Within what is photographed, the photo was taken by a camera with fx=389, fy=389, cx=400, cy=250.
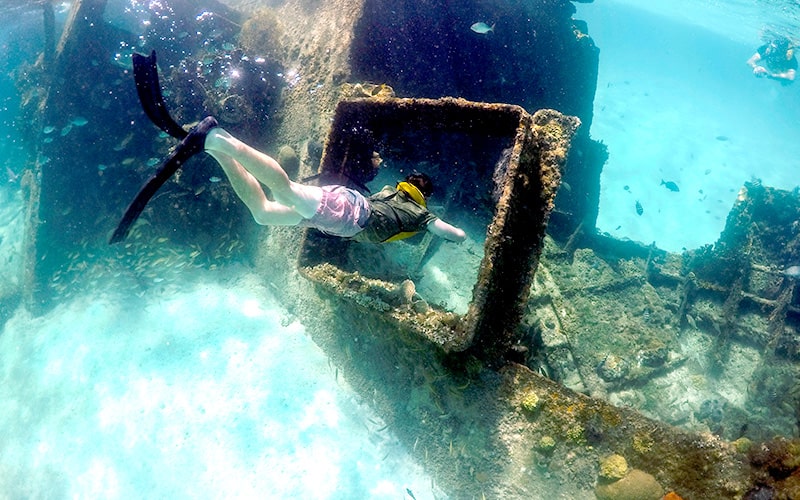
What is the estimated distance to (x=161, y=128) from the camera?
3.96m

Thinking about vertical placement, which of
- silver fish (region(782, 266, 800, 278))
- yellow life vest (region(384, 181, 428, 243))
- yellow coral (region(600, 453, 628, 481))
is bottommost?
silver fish (region(782, 266, 800, 278))

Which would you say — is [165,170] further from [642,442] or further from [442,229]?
[642,442]

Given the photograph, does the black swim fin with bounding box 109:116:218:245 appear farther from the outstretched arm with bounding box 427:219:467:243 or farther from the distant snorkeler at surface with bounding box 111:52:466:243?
the outstretched arm with bounding box 427:219:467:243

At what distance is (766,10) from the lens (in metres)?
35.2

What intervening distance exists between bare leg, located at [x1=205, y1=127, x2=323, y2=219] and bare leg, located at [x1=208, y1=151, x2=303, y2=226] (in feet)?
0.22

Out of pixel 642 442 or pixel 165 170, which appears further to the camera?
pixel 642 442

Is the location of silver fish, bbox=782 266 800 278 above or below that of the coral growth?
below

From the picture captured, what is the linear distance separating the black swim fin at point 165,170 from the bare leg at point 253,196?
21 centimetres

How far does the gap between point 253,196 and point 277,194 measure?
281 millimetres

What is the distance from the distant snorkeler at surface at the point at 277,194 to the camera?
388 centimetres

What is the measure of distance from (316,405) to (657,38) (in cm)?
11894

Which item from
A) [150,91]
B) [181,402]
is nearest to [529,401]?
[150,91]

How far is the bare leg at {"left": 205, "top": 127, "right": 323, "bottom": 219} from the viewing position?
156 inches

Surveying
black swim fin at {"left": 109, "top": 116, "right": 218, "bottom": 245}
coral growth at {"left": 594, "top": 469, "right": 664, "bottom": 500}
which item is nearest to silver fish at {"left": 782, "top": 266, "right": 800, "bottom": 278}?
coral growth at {"left": 594, "top": 469, "right": 664, "bottom": 500}
